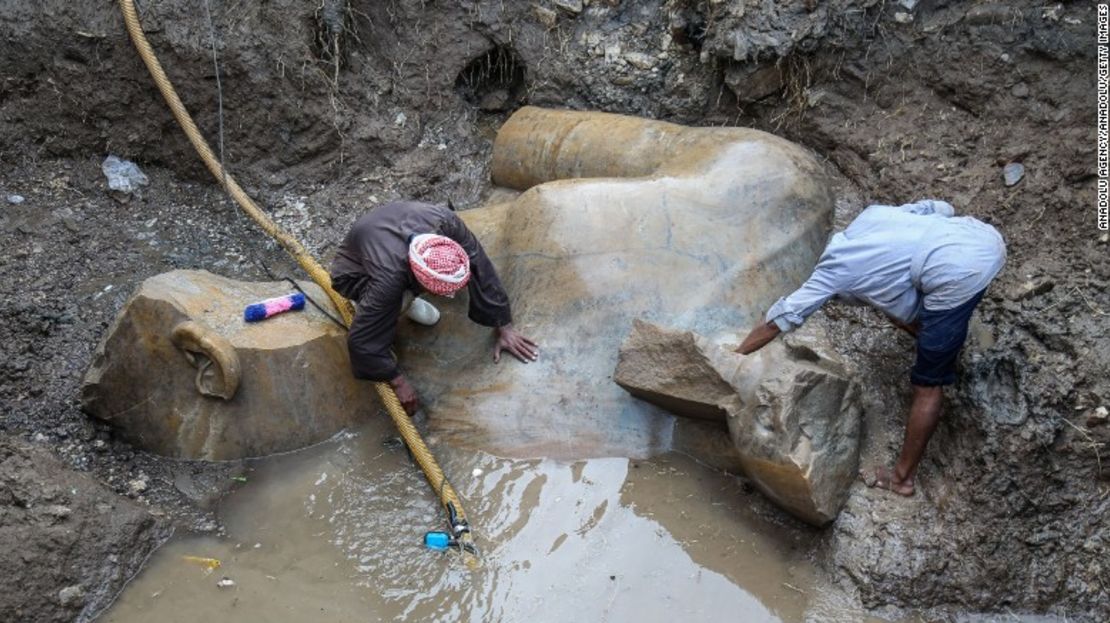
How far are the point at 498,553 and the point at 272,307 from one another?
5.17ft

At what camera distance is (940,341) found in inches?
152

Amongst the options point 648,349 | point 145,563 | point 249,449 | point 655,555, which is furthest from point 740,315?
point 145,563

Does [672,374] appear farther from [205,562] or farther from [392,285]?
[205,562]

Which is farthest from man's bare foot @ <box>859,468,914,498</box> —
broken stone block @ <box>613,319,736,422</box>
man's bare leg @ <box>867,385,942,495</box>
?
broken stone block @ <box>613,319,736,422</box>

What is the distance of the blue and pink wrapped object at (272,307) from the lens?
451cm

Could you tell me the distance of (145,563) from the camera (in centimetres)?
405

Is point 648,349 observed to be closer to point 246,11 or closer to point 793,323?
point 793,323

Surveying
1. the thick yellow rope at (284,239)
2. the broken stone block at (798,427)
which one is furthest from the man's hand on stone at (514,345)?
the broken stone block at (798,427)

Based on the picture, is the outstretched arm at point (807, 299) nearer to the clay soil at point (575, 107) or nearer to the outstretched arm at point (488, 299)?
the clay soil at point (575, 107)

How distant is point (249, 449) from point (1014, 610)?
3.25 meters

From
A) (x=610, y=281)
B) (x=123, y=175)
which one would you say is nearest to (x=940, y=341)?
(x=610, y=281)

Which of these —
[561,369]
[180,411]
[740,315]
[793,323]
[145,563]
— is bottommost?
[145,563]

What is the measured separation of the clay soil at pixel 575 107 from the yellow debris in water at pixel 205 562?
6.7 inches

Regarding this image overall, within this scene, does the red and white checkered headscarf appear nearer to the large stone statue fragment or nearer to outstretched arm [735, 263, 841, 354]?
the large stone statue fragment
